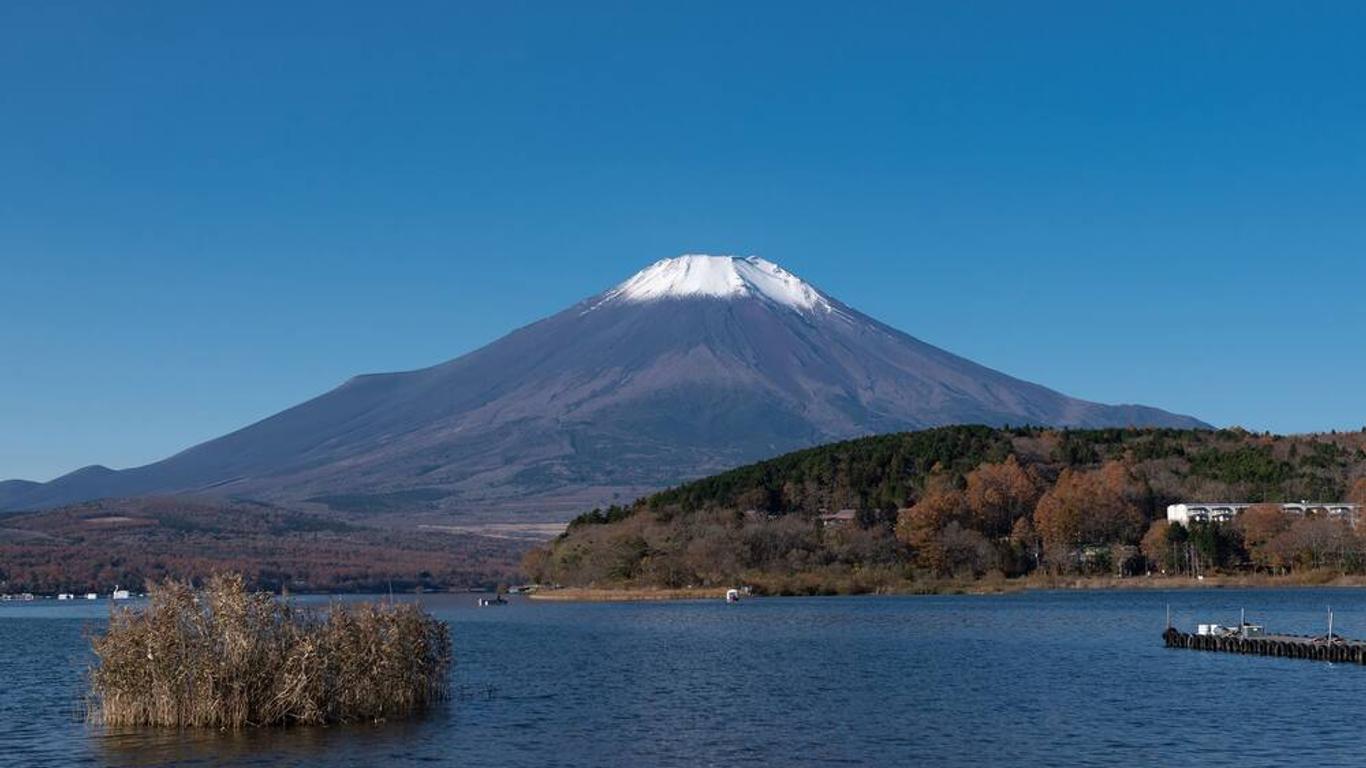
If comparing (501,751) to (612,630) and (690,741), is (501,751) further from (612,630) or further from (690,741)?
(612,630)

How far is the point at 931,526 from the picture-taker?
4488 inches

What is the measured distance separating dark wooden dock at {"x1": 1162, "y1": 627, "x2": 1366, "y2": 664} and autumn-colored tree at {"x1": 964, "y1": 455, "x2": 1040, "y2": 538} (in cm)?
5756

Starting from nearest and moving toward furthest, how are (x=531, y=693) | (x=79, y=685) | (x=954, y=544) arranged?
1. (x=531, y=693)
2. (x=79, y=685)
3. (x=954, y=544)

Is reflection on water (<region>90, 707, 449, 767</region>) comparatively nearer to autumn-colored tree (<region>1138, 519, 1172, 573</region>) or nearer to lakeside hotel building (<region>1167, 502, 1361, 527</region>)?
autumn-colored tree (<region>1138, 519, 1172, 573</region>)

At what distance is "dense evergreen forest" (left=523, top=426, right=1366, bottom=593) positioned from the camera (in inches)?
4375

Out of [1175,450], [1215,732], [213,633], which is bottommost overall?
[1215,732]

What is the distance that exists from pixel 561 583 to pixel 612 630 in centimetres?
5150

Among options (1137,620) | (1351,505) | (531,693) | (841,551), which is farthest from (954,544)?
(531,693)

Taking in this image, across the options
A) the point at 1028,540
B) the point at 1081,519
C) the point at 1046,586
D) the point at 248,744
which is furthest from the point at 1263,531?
the point at 248,744

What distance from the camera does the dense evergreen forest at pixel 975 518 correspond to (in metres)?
111

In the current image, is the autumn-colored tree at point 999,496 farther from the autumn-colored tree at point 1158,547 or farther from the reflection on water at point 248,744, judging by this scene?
the reflection on water at point 248,744

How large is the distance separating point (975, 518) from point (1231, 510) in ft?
63.1

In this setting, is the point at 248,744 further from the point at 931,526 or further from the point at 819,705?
the point at 931,526

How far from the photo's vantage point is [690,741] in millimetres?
33781
